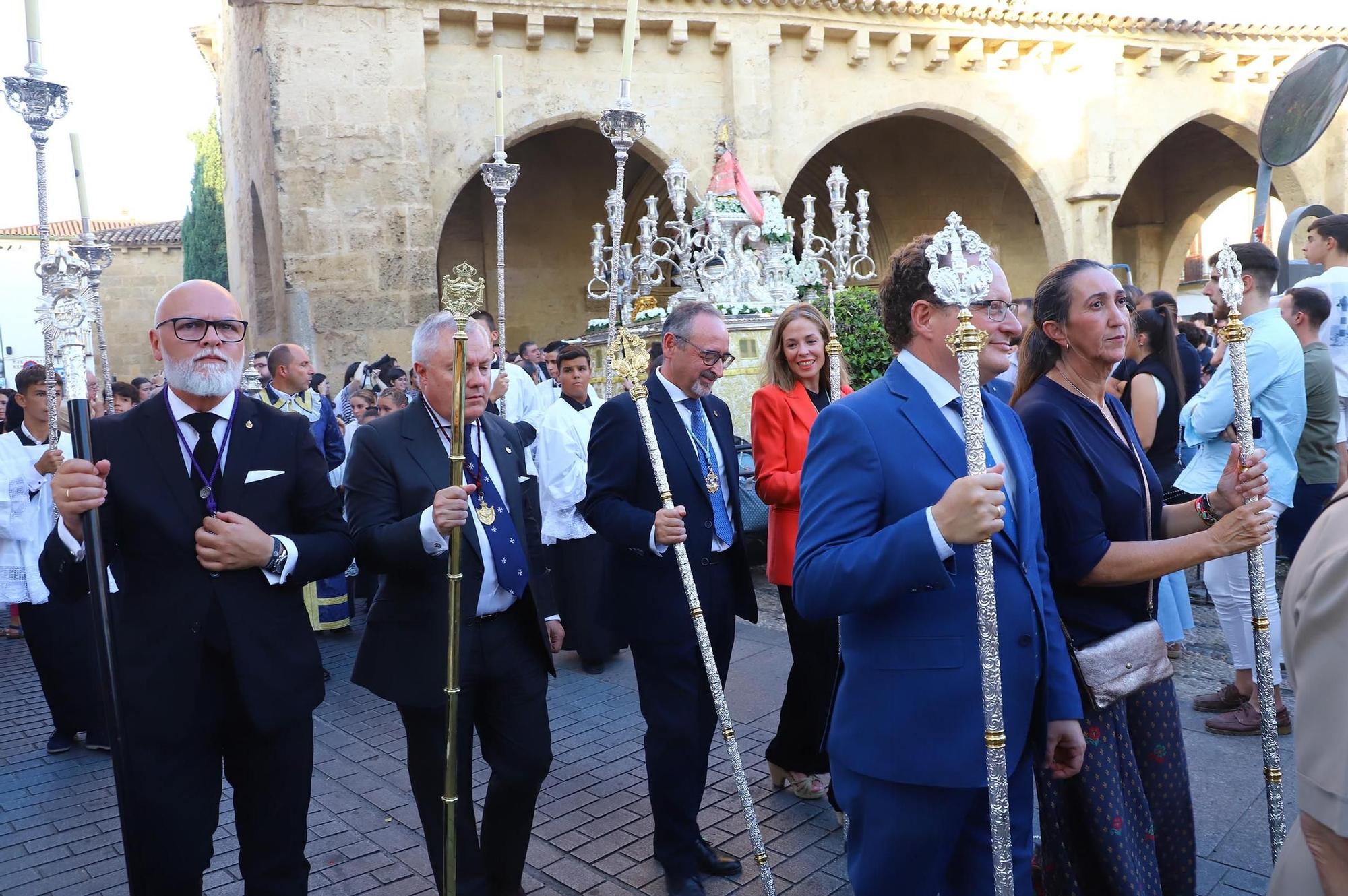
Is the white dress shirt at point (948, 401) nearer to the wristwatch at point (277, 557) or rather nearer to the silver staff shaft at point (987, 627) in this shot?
the silver staff shaft at point (987, 627)

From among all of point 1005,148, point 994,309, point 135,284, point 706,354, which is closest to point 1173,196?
point 1005,148

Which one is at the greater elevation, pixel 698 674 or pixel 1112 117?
pixel 1112 117

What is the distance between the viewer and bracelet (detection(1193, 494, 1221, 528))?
2.94m

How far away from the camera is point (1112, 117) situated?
727 inches

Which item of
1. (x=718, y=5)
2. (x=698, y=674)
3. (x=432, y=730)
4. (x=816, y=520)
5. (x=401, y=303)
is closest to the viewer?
(x=816, y=520)

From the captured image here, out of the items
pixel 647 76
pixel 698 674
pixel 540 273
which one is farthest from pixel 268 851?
pixel 540 273

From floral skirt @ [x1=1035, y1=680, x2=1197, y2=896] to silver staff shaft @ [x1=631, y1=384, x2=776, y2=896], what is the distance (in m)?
0.92

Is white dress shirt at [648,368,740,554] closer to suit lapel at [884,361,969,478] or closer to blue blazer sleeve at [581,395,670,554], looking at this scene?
blue blazer sleeve at [581,395,670,554]

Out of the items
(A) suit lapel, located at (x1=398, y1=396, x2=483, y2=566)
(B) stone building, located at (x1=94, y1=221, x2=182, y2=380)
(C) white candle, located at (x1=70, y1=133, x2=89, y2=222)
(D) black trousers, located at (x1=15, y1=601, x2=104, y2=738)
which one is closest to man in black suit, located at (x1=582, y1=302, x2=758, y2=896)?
(A) suit lapel, located at (x1=398, y1=396, x2=483, y2=566)

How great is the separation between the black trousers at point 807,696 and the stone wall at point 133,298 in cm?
3157

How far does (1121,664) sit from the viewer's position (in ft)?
8.47

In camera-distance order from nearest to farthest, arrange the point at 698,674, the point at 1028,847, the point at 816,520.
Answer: the point at 816,520 < the point at 1028,847 < the point at 698,674

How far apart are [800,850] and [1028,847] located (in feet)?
4.91

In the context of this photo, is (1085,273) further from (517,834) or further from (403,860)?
(403,860)
